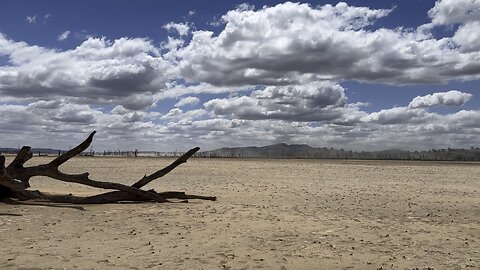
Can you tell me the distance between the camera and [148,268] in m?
7.42

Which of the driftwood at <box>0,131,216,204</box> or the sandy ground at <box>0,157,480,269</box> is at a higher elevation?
the driftwood at <box>0,131,216,204</box>

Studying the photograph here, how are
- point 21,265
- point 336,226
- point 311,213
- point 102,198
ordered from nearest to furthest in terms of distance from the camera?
point 21,265 < point 336,226 < point 311,213 < point 102,198

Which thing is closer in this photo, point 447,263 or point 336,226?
point 447,263

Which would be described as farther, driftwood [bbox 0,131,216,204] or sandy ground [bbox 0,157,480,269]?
driftwood [bbox 0,131,216,204]

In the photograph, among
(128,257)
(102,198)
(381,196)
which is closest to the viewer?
(128,257)

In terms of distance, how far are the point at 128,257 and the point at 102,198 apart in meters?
7.15

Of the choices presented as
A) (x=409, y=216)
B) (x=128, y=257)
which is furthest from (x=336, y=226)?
(x=128, y=257)

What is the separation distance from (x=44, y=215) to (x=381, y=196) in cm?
1228

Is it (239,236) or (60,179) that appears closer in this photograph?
(239,236)

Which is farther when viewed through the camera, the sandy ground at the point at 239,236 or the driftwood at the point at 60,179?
the driftwood at the point at 60,179

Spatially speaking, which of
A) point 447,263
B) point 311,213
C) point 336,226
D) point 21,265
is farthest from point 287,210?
point 21,265

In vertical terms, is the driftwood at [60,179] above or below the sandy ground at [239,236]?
above

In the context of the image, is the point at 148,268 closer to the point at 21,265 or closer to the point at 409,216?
the point at 21,265

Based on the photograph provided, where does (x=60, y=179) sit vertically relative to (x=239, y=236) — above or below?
above
